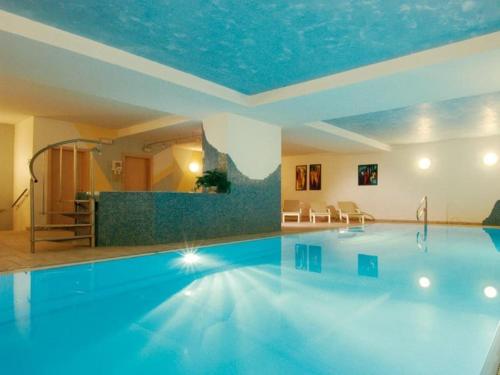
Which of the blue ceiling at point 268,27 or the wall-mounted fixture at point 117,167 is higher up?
the blue ceiling at point 268,27

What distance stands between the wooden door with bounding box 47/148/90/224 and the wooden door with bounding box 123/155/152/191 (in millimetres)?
1220

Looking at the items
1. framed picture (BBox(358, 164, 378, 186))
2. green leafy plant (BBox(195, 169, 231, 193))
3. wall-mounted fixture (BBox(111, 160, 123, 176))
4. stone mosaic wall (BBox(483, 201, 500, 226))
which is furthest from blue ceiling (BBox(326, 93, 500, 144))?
wall-mounted fixture (BBox(111, 160, 123, 176))

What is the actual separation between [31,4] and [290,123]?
576 cm

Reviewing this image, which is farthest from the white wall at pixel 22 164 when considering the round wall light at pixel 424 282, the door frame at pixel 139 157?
the round wall light at pixel 424 282

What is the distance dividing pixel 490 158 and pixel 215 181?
970cm

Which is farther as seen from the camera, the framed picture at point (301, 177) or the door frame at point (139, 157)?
the framed picture at point (301, 177)

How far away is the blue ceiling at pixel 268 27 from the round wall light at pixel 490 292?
2.97 m

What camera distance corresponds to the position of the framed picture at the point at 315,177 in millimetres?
15131

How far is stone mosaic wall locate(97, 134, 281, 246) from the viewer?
5996mm

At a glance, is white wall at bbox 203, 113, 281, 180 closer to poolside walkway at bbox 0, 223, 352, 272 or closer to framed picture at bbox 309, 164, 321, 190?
poolside walkway at bbox 0, 223, 352, 272

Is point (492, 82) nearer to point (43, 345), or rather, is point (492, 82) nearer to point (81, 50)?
point (81, 50)

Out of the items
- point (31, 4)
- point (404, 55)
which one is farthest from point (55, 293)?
point (404, 55)

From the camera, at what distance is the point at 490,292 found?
3178 millimetres

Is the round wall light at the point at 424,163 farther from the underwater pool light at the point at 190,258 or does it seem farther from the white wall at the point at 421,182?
the underwater pool light at the point at 190,258
